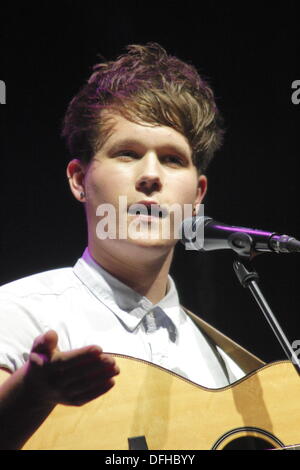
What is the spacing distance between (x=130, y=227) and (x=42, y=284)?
335mm

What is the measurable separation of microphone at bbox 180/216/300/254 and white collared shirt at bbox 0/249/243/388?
35 centimetres

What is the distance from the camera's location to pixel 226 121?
8.39ft

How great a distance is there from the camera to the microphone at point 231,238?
126cm

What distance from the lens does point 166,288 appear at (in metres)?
1.93

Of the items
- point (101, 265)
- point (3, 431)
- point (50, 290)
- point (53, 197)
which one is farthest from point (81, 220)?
point (3, 431)

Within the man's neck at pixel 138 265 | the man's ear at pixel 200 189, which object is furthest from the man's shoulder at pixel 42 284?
the man's ear at pixel 200 189

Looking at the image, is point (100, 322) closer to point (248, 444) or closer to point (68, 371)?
point (248, 444)

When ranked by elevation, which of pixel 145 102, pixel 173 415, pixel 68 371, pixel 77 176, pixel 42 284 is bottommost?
pixel 173 415

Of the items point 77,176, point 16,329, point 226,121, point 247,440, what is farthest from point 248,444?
point 226,121

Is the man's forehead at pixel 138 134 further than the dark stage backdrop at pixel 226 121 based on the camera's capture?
No

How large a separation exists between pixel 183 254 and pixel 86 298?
93 cm

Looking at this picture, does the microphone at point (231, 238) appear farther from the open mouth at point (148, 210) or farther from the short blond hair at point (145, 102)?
the short blond hair at point (145, 102)

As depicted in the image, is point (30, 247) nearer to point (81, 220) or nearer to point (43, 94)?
point (81, 220)

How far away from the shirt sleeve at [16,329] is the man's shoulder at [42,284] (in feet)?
0.11
